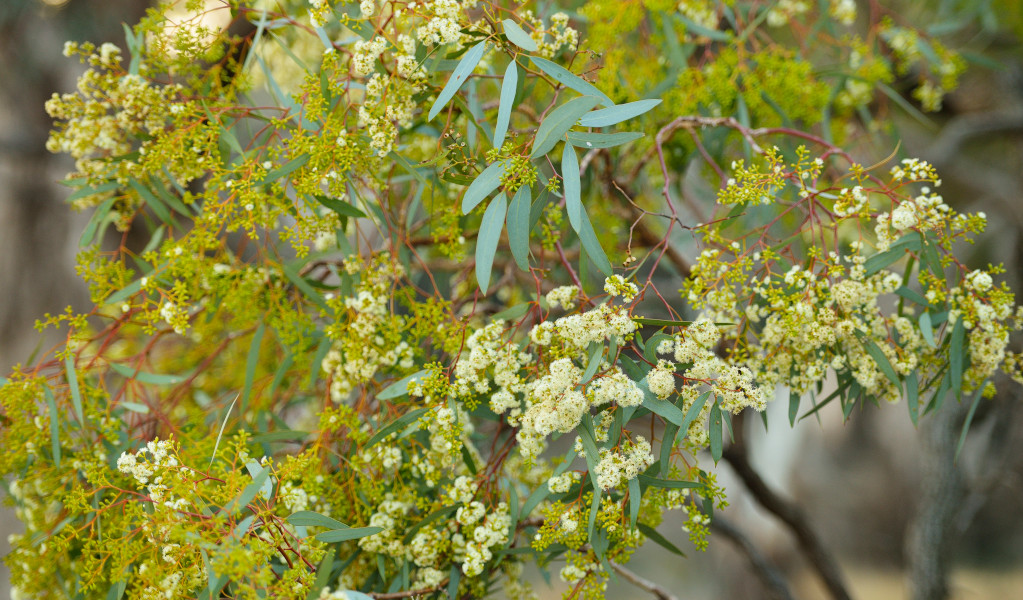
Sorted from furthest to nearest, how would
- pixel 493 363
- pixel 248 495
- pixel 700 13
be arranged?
1. pixel 700 13
2. pixel 493 363
3. pixel 248 495

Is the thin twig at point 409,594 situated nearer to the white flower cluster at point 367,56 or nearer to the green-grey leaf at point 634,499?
the green-grey leaf at point 634,499

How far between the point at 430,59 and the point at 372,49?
73 mm

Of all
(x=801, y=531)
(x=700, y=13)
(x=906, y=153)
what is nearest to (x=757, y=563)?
(x=801, y=531)

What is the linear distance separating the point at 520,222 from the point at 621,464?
9.2 inches

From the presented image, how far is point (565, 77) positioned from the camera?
577 mm

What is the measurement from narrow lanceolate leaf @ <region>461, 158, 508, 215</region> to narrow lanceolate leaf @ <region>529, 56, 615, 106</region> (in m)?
0.10

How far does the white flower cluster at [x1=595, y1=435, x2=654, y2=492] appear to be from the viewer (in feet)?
1.78

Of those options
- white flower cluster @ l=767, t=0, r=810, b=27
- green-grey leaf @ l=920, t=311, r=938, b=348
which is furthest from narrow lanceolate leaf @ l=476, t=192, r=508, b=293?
white flower cluster @ l=767, t=0, r=810, b=27

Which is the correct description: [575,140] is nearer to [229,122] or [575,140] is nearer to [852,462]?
[229,122]

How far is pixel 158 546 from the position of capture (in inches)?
24.1

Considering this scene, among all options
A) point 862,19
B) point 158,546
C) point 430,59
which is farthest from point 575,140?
point 862,19

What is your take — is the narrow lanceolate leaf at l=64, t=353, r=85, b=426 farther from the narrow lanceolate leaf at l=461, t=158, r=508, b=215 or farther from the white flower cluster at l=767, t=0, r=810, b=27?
the white flower cluster at l=767, t=0, r=810, b=27

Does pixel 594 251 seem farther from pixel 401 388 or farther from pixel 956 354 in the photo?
pixel 956 354

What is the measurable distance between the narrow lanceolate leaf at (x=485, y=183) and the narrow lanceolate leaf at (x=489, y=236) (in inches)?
0.9
